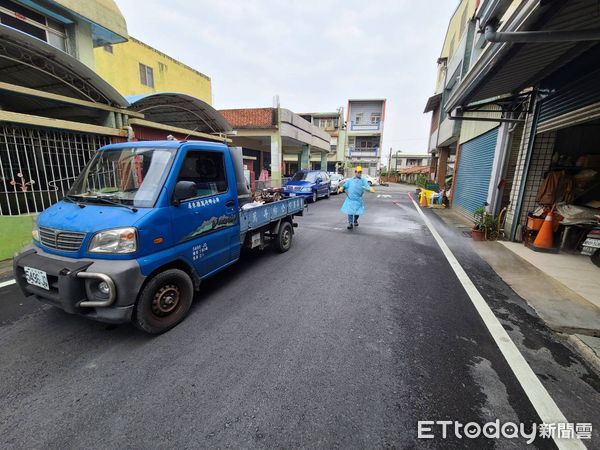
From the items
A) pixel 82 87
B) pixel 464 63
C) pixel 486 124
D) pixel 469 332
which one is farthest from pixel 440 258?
pixel 464 63

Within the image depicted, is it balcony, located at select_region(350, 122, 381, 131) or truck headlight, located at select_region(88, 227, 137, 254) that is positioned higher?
balcony, located at select_region(350, 122, 381, 131)

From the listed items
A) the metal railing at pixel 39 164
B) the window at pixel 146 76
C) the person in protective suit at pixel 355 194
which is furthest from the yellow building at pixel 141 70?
the person in protective suit at pixel 355 194

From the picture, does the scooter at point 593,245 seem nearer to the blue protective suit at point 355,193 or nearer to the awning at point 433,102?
the blue protective suit at point 355,193

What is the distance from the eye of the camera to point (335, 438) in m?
1.77

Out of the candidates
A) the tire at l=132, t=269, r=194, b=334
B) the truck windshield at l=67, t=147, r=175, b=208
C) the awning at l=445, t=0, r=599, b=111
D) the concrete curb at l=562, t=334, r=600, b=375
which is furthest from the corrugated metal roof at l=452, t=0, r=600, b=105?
the tire at l=132, t=269, r=194, b=334

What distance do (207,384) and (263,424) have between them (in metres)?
0.60

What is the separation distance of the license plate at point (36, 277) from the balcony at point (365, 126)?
42.8 meters

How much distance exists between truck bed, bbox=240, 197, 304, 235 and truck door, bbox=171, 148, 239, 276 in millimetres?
273

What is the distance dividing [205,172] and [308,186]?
34.3ft

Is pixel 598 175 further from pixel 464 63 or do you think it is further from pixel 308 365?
pixel 464 63

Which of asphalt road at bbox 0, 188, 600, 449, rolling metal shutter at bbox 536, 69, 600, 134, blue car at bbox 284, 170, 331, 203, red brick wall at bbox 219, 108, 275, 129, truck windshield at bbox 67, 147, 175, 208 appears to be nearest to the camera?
asphalt road at bbox 0, 188, 600, 449

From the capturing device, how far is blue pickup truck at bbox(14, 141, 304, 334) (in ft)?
8.18

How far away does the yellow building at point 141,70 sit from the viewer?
12082 mm

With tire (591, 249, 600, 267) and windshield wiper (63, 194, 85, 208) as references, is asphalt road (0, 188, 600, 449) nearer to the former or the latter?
windshield wiper (63, 194, 85, 208)
